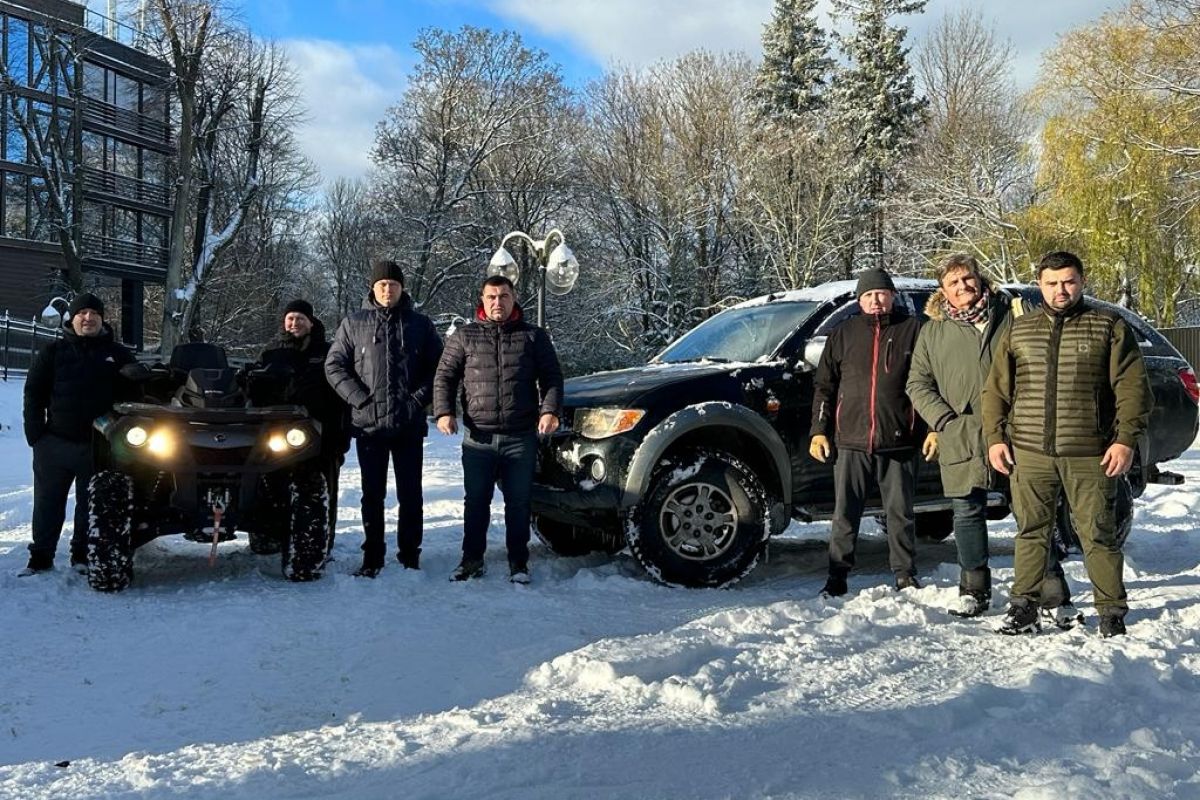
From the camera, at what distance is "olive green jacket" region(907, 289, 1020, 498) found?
507cm

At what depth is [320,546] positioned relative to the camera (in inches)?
223

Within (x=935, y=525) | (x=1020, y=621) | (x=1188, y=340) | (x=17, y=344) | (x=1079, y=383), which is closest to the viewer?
(x=1079, y=383)

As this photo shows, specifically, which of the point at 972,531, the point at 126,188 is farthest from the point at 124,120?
the point at 972,531

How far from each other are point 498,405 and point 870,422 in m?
2.10

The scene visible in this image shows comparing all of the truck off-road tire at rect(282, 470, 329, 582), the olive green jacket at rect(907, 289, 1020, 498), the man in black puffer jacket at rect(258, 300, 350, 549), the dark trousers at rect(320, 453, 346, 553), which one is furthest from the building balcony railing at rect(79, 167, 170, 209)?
the olive green jacket at rect(907, 289, 1020, 498)

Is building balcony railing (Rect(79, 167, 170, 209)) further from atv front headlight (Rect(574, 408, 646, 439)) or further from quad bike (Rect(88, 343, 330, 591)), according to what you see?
atv front headlight (Rect(574, 408, 646, 439))

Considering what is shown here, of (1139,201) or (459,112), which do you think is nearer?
(1139,201)

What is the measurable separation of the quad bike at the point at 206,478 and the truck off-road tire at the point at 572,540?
5.53ft

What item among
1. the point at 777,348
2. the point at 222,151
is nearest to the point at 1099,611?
the point at 777,348

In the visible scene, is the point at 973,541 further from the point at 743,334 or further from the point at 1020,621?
the point at 743,334

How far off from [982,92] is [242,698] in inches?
1413

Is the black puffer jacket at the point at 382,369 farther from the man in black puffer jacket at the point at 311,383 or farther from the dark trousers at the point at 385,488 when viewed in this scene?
the man in black puffer jacket at the point at 311,383

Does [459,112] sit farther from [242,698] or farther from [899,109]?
[242,698]

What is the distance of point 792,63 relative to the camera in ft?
119
